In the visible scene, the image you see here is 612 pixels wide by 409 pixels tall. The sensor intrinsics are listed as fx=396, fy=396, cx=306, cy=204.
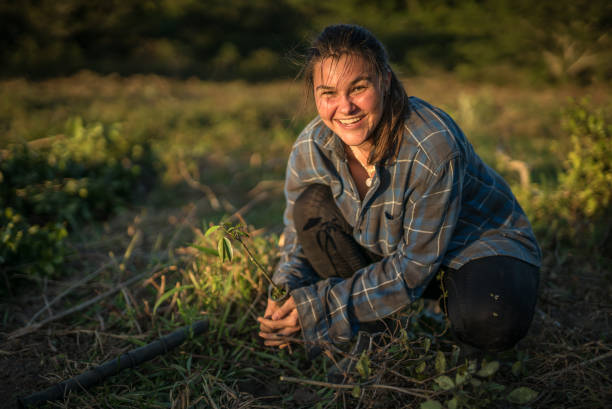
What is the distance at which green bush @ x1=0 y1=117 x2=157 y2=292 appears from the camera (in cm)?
211

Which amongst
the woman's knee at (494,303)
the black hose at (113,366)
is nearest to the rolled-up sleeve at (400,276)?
the woman's knee at (494,303)

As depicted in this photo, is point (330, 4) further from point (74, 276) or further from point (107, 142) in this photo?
point (74, 276)

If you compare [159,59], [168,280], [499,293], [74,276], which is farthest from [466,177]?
[159,59]

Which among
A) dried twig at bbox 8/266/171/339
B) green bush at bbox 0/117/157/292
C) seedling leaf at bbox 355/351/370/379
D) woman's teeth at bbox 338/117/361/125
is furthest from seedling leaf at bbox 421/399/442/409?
green bush at bbox 0/117/157/292

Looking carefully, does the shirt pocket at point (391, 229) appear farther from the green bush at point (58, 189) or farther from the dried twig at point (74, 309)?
the green bush at point (58, 189)

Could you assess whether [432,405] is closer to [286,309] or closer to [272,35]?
[286,309]

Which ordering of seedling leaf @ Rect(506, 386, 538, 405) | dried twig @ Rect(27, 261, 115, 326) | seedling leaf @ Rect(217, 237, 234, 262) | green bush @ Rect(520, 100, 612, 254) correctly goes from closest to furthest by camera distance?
seedling leaf @ Rect(506, 386, 538, 405) < seedling leaf @ Rect(217, 237, 234, 262) < dried twig @ Rect(27, 261, 115, 326) < green bush @ Rect(520, 100, 612, 254)

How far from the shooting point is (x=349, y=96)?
1.38 meters

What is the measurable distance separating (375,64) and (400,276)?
30.0 inches

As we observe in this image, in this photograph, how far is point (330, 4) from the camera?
14805 mm

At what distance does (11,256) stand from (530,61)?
42.5ft

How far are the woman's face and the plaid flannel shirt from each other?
0.14 m

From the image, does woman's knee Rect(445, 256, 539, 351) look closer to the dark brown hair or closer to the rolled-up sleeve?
the rolled-up sleeve

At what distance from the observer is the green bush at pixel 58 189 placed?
2.11m
